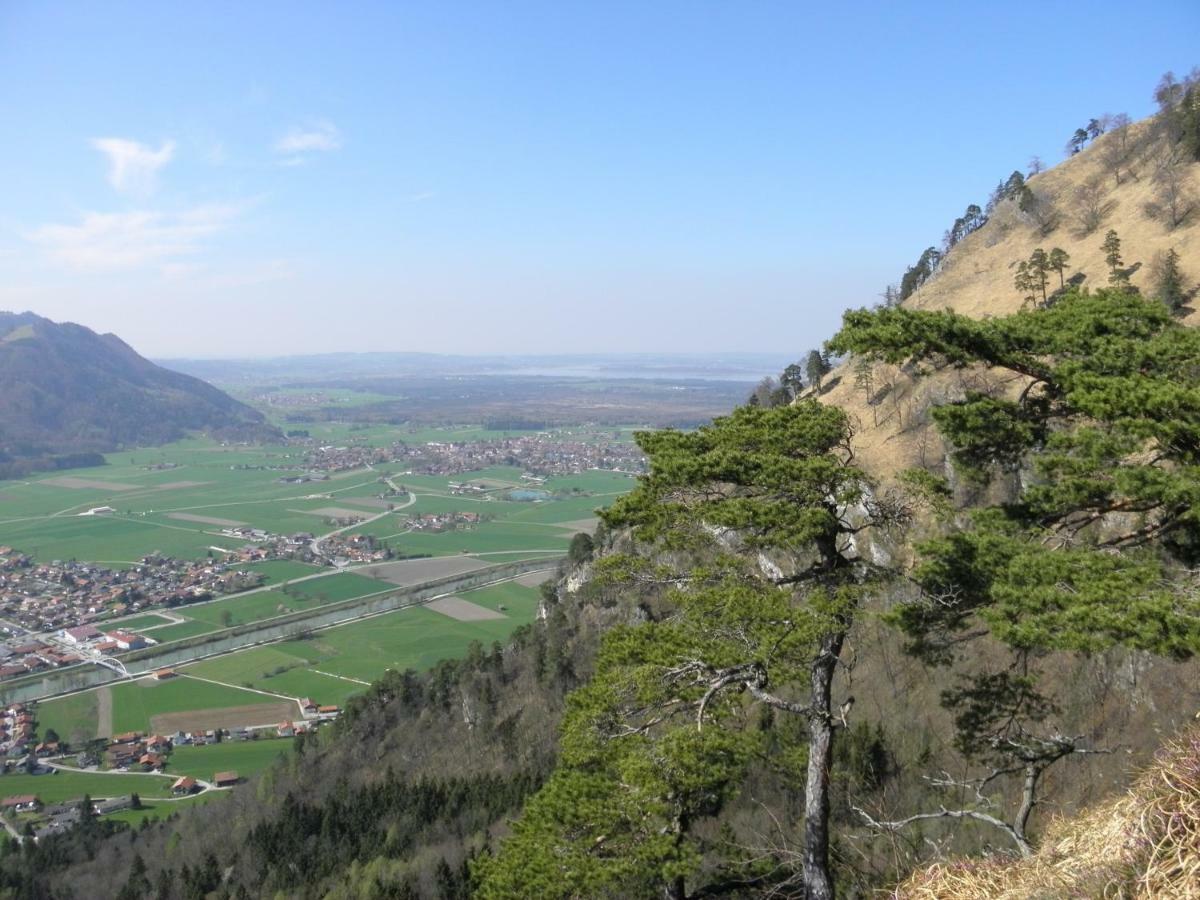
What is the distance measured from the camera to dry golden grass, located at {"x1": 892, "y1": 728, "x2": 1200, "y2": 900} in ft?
13.0

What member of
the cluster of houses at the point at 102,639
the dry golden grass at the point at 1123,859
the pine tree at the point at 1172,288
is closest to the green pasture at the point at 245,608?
the cluster of houses at the point at 102,639

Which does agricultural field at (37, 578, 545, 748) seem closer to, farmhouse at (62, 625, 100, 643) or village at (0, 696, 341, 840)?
village at (0, 696, 341, 840)

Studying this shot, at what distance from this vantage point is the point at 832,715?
26.1 ft

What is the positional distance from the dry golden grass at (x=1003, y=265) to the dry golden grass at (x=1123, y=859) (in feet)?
70.4

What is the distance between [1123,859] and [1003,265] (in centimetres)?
5425

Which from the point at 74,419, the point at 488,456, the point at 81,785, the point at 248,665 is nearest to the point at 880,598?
the point at 81,785

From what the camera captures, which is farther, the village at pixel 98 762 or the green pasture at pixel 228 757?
the green pasture at pixel 228 757

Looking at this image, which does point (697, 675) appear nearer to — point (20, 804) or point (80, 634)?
point (20, 804)

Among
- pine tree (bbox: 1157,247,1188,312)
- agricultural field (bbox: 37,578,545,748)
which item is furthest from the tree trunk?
agricultural field (bbox: 37,578,545,748)

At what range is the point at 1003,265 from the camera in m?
50.6

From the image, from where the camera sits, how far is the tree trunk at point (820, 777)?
7.89m

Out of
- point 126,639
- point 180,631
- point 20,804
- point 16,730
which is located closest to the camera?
point 20,804

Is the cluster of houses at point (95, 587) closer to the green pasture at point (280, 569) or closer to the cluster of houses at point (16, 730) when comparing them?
the green pasture at point (280, 569)

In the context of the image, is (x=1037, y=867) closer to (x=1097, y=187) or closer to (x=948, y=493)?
(x=948, y=493)
